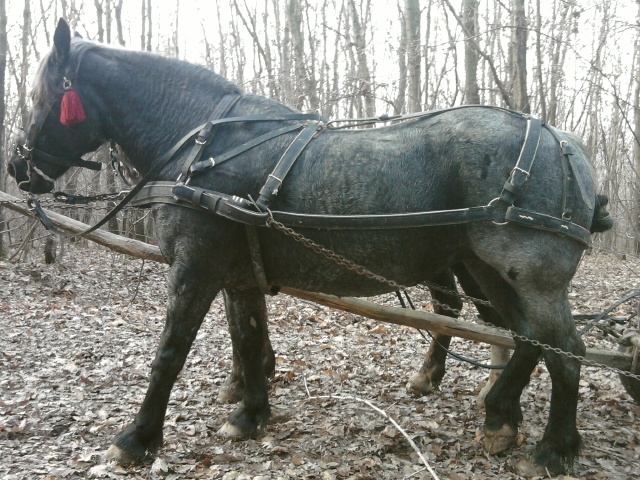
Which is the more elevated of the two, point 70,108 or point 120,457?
point 70,108

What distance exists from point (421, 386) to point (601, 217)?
2.31 meters

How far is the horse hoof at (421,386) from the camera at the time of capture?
5184 mm

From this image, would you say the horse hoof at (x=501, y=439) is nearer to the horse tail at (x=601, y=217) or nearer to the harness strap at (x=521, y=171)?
the horse tail at (x=601, y=217)

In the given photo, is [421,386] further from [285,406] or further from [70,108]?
[70,108]

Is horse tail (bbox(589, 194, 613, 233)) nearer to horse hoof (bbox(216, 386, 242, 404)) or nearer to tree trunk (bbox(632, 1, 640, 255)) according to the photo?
horse hoof (bbox(216, 386, 242, 404))

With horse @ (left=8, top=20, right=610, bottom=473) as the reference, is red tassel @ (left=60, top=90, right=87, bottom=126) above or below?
above

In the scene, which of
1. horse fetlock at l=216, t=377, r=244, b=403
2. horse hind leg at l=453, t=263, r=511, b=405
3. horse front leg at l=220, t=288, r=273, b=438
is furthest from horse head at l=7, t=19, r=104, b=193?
horse hind leg at l=453, t=263, r=511, b=405

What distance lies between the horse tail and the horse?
0.01 meters

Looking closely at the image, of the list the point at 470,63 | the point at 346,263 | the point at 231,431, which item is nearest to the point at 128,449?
the point at 231,431

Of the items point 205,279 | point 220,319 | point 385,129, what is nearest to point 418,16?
point 220,319

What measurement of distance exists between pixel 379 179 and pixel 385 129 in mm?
405

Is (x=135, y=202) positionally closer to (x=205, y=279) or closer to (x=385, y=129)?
(x=205, y=279)

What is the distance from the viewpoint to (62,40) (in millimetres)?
3725

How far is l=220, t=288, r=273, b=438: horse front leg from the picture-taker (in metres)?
4.25
